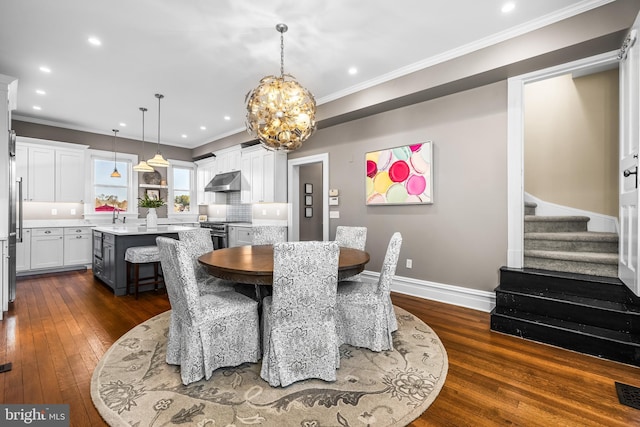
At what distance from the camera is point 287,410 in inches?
67.4

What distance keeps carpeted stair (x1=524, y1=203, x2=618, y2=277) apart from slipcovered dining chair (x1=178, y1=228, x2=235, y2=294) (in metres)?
3.23

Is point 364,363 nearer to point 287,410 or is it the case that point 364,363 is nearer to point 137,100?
point 287,410

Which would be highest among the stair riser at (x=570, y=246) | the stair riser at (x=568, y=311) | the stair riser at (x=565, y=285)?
the stair riser at (x=570, y=246)

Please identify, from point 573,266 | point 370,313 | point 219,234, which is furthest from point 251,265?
point 219,234

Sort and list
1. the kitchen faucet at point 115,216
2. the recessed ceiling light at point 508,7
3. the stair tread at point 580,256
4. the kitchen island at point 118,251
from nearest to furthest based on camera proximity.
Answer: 1. the recessed ceiling light at point 508,7
2. the stair tread at point 580,256
3. the kitchen island at point 118,251
4. the kitchen faucet at point 115,216

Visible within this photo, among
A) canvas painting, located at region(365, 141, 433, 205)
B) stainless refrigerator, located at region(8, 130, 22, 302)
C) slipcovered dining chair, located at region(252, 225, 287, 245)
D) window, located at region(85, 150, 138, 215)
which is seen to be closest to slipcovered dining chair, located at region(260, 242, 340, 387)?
slipcovered dining chair, located at region(252, 225, 287, 245)

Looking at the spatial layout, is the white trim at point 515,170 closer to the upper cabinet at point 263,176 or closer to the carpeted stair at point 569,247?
the carpeted stair at point 569,247

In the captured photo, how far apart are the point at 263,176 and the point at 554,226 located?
4816 mm

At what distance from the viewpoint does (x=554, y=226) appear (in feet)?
12.3

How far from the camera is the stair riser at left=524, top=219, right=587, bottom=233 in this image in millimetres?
3707

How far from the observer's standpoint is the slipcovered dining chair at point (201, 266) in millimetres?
2625

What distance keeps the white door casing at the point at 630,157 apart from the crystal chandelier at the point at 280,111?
2.55 m

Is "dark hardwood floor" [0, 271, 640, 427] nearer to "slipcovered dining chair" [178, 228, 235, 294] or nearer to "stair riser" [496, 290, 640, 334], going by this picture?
"stair riser" [496, 290, 640, 334]

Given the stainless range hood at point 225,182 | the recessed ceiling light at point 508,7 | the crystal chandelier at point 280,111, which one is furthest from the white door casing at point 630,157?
the stainless range hood at point 225,182
